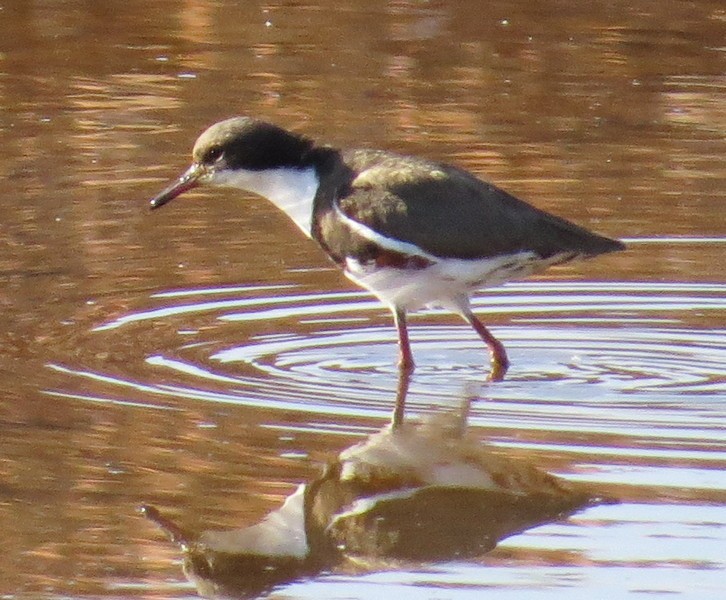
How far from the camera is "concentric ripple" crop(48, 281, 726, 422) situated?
846 cm

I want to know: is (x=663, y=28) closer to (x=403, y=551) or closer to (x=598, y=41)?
(x=598, y=41)

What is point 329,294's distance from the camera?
33.1 feet

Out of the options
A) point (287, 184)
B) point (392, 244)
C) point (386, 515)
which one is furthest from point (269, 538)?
point (287, 184)

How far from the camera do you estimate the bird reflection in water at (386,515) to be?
21.5ft

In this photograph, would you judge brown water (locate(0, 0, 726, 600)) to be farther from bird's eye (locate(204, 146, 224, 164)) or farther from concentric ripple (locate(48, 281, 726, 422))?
bird's eye (locate(204, 146, 224, 164))

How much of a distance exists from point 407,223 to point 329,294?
162 centimetres

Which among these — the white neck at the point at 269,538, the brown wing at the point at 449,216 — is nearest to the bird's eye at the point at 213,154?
the brown wing at the point at 449,216

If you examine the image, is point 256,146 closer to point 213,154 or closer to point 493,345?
point 213,154

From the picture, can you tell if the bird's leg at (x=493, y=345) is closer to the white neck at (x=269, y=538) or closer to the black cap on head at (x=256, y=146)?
the black cap on head at (x=256, y=146)

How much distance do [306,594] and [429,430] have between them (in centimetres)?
183

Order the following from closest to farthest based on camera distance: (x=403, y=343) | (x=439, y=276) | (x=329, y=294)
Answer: (x=439, y=276) → (x=403, y=343) → (x=329, y=294)

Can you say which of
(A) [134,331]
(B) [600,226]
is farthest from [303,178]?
(B) [600,226]

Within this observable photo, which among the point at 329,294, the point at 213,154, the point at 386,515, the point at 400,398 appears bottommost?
the point at 329,294

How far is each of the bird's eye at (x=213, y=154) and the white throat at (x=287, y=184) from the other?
64 millimetres
